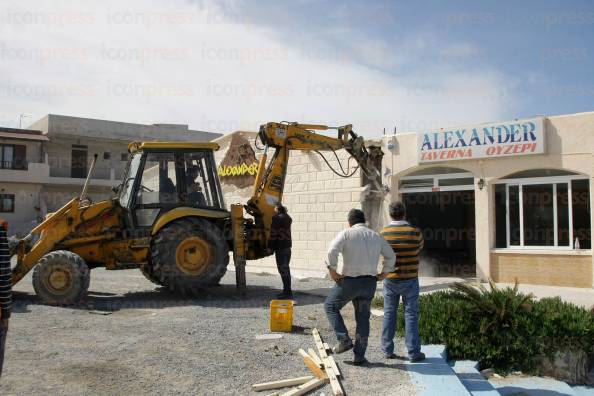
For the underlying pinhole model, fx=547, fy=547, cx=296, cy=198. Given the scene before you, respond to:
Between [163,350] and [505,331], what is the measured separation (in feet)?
15.1

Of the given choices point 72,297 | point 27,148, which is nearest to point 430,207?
point 72,297

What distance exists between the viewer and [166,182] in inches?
411

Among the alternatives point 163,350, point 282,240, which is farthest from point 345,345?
point 282,240

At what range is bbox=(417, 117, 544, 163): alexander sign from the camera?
12516 millimetres

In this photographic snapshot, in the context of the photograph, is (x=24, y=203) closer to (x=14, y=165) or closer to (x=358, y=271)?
(x=14, y=165)

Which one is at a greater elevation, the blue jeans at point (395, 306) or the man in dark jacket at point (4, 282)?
the man in dark jacket at point (4, 282)

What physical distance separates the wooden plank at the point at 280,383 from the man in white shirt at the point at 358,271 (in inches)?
32.2

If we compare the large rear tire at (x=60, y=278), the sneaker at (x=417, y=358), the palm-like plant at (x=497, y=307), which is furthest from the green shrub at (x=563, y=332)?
the large rear tire at (x=60, y=278)

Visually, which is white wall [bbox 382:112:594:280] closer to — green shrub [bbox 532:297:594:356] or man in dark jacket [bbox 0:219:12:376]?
green shrub [bbox 532:297:594:356]

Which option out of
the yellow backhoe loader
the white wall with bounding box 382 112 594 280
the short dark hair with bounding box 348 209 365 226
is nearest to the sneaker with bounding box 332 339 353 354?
the short dark hair with bounding box 348 209 365 226

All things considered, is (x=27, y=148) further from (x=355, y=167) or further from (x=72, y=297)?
(x=72, y=297)

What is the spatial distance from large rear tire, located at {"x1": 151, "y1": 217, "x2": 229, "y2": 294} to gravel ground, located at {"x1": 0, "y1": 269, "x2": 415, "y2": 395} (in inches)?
15.9

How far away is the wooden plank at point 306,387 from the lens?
4941mm

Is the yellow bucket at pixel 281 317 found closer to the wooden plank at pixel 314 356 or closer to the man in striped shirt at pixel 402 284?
the wooden plank at pixel 314 356
